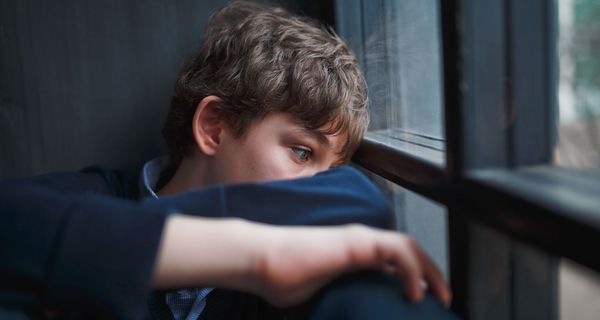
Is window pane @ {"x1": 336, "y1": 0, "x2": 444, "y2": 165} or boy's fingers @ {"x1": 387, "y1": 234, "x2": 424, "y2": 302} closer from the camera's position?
boy's fingers @ {"x1": 387, "y1": 234, "x2": 424, "y2": 302}

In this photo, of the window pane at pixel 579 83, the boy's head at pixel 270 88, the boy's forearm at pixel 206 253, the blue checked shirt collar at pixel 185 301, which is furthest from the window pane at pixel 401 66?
the blue checked shirt collar at pixel 185 301

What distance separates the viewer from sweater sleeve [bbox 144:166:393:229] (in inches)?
25.5

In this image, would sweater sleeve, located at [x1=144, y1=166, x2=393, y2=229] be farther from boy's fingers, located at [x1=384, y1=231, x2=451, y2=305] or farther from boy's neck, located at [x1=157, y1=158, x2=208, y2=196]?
boy's neck, located at [x1=157, y1=158, x2=208, y2=196]

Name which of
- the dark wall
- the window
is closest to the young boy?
the dark wall

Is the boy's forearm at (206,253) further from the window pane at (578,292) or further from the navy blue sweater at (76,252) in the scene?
the window pane at (578,292)

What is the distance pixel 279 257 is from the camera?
536mm

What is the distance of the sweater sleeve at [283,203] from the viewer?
0.65 metres

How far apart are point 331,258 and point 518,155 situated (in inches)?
8.8

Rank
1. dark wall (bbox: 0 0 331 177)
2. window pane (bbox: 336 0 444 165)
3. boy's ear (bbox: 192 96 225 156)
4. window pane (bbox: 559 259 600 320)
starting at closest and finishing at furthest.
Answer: window pane (bbox: 559 259 600 320)
window pane (bbox: 336 0 444 165)
boy's ear (bbox: 192 96 225 156)
dark wall (bbox: 0 0 331 177)

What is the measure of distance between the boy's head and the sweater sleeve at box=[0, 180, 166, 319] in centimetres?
52

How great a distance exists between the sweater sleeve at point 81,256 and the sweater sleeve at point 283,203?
10 centimetres

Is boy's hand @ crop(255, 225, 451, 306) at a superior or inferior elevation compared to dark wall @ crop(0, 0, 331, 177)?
inferior

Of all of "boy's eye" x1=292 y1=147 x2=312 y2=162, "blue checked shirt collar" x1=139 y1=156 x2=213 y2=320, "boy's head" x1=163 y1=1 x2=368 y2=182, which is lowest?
"blue checked shirt collar" x1=139 y1=156 x2=213 y2=320

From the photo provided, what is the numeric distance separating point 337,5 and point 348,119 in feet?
1.02
